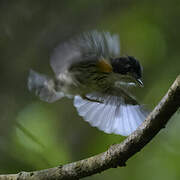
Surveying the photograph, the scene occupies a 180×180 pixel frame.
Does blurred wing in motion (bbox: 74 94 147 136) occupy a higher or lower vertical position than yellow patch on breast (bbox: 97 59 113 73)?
lower

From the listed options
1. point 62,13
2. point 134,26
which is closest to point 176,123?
point 134,26

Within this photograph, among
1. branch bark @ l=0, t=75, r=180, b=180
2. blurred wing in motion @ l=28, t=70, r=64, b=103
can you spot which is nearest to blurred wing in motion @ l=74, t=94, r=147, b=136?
blurred wing in motion @ l=28, t=70, r=64, b=103

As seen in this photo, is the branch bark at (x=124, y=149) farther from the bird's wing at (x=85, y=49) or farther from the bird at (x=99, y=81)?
the bird's wing at (x=85, y=49)

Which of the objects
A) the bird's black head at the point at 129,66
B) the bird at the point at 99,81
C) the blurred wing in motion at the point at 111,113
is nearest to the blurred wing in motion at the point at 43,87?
the bird at the point at 99,81

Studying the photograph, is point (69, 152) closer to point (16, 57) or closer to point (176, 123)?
point (16, 57)

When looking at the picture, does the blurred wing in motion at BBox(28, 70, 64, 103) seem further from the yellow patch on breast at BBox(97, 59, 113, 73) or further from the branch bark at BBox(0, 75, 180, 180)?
the branch bark at BBox(0, 75, 180, 180)

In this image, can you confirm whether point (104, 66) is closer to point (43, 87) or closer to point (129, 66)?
point (129, 66)

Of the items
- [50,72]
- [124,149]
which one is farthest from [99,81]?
[50,72]

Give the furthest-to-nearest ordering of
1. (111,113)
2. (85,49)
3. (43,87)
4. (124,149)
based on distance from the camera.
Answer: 1. (43,87)
2. (111,113)
3. (85,49)
4. (124,149)
